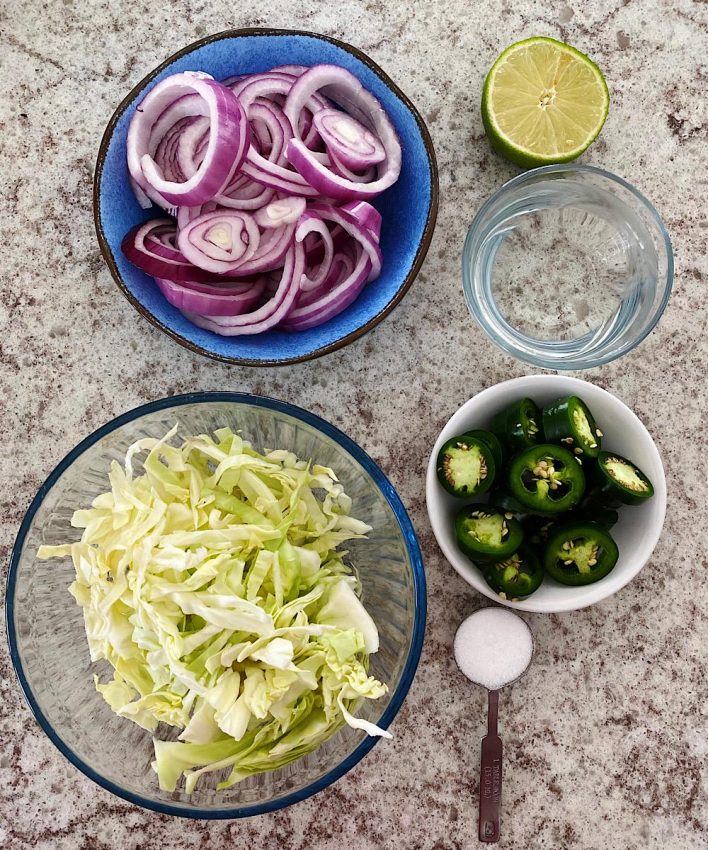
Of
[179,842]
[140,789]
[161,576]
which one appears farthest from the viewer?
[179,842]

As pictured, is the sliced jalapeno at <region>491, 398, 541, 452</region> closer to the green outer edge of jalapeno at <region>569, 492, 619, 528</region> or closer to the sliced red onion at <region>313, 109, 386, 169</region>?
the green outer edge of jalapeno at <region>569, 492, 619, 528</region>

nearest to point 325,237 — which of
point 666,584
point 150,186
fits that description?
point 150,186

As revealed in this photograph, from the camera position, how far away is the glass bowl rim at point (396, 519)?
108 centimetres

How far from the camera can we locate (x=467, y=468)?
1.16m

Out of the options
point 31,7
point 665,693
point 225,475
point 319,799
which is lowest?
point 319,799

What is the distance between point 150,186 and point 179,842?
1027mm

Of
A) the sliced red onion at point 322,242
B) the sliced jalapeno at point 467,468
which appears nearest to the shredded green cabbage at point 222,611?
the sliced jalapeno at point 467,468

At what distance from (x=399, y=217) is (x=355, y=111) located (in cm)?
17

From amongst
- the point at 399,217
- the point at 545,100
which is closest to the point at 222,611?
the point at 399,217

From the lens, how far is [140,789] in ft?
3.70

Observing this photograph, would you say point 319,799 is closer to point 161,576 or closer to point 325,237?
point 161,576

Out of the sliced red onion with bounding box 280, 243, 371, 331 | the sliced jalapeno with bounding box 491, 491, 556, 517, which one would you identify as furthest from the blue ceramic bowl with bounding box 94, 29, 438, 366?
the sliced jalapeno with bounding box 491, 491, 556, 517

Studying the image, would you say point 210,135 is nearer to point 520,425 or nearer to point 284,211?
point 284,211

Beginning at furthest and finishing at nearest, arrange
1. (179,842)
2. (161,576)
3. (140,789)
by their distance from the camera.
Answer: (179,842), (140,789), (161,576)
